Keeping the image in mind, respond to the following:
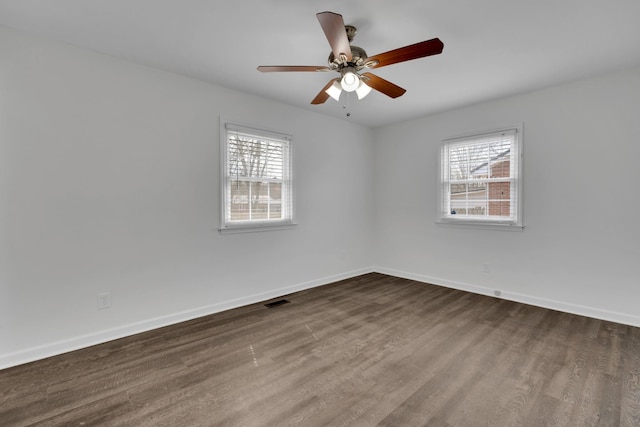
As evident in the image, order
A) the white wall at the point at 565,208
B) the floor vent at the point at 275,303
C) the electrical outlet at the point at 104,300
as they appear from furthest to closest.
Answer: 1. the floor vent at the point at 275,303
2. the white wall at the point at 565,208
3. the electrical outlet at the point at 104,300

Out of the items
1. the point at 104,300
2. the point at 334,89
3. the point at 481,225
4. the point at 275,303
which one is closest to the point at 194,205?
the point at 104,300

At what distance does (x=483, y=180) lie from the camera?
159 inches

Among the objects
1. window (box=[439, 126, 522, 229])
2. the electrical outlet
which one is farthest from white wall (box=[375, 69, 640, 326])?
the electrical outlet

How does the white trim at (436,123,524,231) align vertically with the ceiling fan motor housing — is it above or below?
below

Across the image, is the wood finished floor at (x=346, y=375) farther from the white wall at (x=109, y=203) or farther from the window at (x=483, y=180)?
the window at (x=483, y=180)

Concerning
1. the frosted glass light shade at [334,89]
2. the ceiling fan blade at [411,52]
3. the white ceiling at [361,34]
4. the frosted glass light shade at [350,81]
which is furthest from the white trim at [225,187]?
the ceiling fan blade at [411,52]

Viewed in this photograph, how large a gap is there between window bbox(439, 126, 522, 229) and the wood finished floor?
4.40 feet

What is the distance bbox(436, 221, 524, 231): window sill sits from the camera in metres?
3.77

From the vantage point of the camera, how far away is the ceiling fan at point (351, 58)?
1753mm

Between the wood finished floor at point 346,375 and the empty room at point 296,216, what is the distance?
2cm

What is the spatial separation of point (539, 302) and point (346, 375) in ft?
9.29

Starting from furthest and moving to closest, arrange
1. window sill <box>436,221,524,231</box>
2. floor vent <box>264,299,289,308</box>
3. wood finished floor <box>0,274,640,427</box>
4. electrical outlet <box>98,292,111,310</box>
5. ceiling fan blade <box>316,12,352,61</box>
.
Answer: window sill <box>436,221,524,231</box> < floor vent <box>264,299,289,308</box> < electrical outlet <box>98,292,111,310</box> < wood finished floor <box>0,274,640,427</box> < ceiling fan blade <box>316,12,352,61</box>

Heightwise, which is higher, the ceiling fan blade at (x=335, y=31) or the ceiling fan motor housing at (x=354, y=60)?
the ceiling fan motor housing at (x=354, y=60)

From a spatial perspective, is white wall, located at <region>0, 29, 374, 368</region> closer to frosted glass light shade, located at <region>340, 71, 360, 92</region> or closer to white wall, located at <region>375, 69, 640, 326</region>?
frosted glass light shade, located at <region>340, 71, 360, 92</region>
